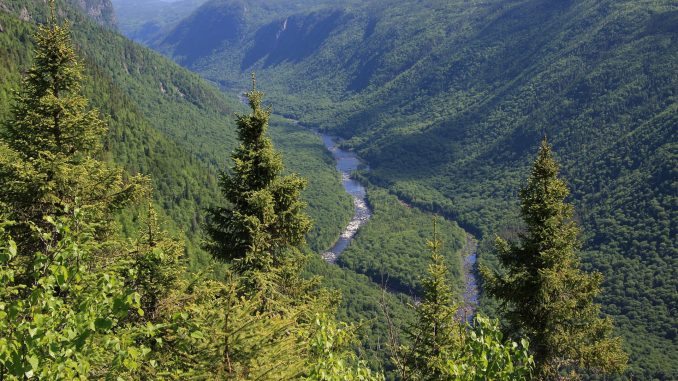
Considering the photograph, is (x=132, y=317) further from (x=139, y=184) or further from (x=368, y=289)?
(x=368, y=289)

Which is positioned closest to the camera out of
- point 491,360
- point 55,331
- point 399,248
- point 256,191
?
point 55,331

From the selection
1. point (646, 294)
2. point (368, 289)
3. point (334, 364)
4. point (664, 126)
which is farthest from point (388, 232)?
point (334, 364)

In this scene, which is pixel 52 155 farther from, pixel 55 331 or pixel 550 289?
pixel 550 289

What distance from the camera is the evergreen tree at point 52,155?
17469 mm

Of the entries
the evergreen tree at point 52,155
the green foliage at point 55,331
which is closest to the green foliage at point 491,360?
the green foliage at point 55,331

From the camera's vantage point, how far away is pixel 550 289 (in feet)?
71.5

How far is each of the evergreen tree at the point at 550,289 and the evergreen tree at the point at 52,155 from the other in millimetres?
16592

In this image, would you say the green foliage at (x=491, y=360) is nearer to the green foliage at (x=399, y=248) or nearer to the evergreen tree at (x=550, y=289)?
the evergreen tree at (x=550, y=289)

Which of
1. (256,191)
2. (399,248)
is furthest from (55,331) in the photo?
(399,248)

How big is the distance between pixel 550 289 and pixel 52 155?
1993cm

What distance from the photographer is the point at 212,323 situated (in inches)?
399

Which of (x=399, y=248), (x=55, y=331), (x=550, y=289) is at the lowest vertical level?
(x=399, y=248)

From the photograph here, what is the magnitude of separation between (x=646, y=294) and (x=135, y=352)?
13757 cm

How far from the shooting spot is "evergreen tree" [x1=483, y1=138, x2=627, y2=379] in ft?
71.5
